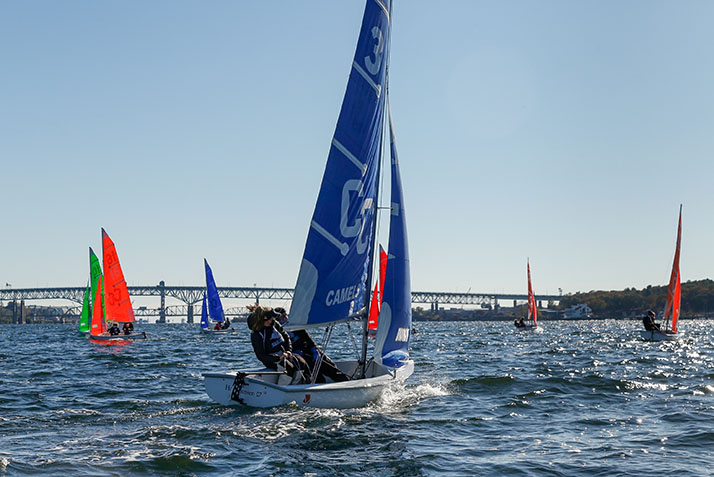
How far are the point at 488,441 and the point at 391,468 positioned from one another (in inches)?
83.5

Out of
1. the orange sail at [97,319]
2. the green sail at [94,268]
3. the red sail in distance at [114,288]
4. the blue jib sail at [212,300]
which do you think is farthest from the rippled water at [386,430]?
the blue jib sail at [212,300]

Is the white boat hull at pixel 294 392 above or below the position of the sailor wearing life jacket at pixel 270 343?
below

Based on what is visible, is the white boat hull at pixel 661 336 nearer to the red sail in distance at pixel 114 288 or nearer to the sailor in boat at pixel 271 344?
the red sail in distance at pixel 114 288

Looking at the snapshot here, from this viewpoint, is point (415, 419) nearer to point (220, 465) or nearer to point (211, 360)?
point (220, 465)

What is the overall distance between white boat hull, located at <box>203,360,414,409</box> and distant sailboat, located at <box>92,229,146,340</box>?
28460 mm

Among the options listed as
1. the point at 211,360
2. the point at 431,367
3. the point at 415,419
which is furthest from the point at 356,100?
the point at 211,360

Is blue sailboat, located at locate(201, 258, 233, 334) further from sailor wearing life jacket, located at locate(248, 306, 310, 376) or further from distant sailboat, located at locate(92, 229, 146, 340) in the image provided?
sailor wearing life jacket, located at locate(248, 306, 310, 376)

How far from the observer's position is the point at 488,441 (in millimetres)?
9195

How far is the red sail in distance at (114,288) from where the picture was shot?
37.5 m

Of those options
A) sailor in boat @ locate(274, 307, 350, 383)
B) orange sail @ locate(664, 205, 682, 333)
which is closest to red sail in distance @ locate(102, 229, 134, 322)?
sailor in boat @ locate(274, 307, 350, 383)

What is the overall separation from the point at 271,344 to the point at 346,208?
2718 millimetres

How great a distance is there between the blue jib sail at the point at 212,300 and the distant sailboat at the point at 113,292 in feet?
58.3

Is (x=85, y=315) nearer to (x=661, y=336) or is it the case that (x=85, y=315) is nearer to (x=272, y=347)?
(x=661, y=336)

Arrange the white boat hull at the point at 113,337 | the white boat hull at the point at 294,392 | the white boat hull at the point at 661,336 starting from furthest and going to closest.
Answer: the white boat hull at the point at 661,336 < the white boat hull at the point at 113,337 < the white boat hull at the point at 294,392
